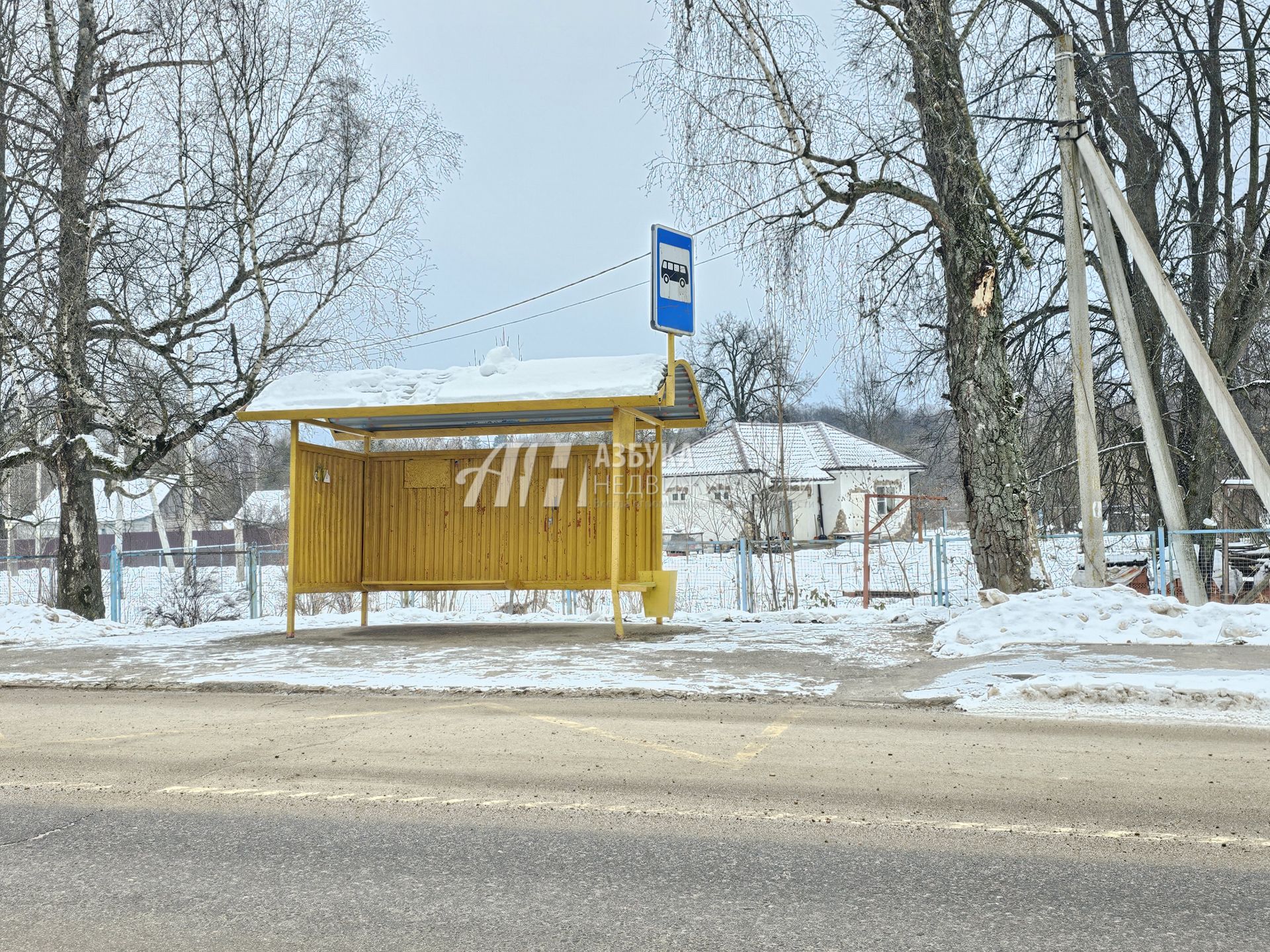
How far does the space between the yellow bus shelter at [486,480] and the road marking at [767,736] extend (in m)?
Answer: 4.75

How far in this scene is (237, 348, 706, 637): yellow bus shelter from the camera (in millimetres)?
12570

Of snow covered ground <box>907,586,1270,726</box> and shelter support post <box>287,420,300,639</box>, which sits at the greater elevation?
shelter support post <box>287,420,300,639</box>

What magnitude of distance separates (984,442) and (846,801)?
7.90m

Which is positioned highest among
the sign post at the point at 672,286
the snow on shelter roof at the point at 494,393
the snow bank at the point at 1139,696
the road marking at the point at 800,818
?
the sign post at the point at 672,286

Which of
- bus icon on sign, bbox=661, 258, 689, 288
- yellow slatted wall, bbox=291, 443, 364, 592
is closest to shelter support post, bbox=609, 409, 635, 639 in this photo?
bus icon on sign, bbox=661, 258, 689, 288

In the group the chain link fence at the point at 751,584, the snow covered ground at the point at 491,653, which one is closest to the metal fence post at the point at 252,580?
the chain link fence at the point at 751,584

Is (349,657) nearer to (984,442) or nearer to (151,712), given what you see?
(151,712)

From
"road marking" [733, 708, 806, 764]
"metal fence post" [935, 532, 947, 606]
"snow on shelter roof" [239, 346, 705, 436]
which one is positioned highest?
"snow on shelter roof" [239, 346, 705, 436]

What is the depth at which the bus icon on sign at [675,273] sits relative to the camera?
1286 cm

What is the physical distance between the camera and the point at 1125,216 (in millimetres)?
11875

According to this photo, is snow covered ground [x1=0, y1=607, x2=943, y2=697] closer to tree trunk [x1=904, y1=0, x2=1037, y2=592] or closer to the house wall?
tree trunk [x1=904, y1=0, x2=1037, y2=592]

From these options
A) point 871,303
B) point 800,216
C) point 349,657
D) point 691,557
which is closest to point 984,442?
point 871,303

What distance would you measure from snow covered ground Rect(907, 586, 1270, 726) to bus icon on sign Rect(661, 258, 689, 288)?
496cm

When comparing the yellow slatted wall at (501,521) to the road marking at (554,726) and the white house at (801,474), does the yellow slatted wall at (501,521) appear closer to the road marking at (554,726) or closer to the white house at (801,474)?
the road marking at (554,726)
